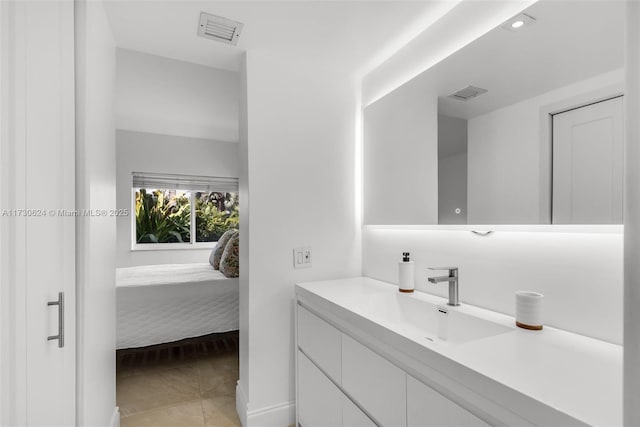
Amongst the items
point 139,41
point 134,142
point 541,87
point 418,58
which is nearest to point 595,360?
point 541,87

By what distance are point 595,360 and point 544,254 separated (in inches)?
16.2

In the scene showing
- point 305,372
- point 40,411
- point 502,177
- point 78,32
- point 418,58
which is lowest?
point 305,372

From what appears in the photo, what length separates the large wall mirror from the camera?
1.01m

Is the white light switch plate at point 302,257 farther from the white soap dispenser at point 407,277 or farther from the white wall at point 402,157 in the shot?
the white soap dispenser at point 407,277

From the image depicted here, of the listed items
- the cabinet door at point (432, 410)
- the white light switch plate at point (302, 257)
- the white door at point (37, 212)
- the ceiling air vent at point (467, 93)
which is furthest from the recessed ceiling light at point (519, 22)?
the white door at point (37, 212)

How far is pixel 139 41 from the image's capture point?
1.79m

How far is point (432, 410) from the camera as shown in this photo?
944 millimetres

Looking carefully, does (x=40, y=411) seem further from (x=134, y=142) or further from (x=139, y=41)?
(x=134, y=142)

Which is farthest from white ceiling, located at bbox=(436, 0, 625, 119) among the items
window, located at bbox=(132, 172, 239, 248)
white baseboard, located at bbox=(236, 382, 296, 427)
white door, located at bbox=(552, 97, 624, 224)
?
window, located at bbox=(132, 172, 239, 248)

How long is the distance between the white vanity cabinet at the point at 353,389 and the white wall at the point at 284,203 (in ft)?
0.63

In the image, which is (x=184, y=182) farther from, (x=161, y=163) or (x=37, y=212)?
(x=37, y=212)

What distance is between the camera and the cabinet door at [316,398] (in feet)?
4.77

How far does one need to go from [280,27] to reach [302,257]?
1.28 metres

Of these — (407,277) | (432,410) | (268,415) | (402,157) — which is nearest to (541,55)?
(402,157)
